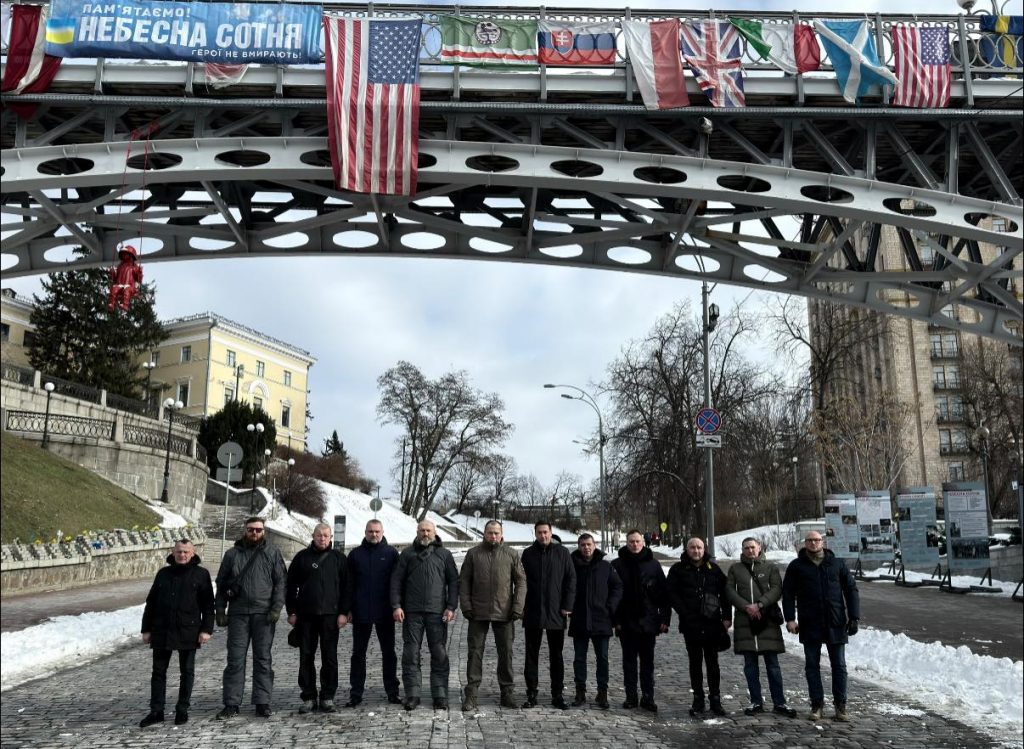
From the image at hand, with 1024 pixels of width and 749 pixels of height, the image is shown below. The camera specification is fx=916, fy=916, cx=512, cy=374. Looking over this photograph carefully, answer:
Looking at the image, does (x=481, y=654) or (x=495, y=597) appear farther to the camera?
(x=495, y=597)

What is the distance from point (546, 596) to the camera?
29.1 ft

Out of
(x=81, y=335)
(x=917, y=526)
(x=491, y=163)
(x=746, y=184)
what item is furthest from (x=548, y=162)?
(x=81, y=335)

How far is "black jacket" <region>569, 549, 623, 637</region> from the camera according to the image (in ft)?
28.9

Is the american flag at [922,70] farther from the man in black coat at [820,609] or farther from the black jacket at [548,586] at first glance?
the black jacket at [548,586]

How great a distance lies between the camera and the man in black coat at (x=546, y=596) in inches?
346

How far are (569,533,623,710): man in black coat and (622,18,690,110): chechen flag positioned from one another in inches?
452

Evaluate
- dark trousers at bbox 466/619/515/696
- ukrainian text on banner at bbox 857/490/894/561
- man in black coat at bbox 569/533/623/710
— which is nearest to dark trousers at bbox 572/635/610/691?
man in black coat at bbox 569/533/623/710

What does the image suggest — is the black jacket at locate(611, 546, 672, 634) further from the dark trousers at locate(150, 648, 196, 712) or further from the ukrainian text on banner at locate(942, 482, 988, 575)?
the ukrainian text on banner at locate(942, 482, 988, 575)

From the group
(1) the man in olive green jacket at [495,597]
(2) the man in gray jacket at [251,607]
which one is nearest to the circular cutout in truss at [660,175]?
(1) the man in olive green jacket at [495,597]

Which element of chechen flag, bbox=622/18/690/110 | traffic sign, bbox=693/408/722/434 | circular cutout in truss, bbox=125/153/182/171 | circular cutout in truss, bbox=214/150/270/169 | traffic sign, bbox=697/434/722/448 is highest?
chechen flag, bbox=622/18/690/110

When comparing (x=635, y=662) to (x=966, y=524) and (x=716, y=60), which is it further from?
(x=966, y=524)

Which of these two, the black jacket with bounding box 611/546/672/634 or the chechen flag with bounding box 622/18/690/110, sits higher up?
the chechen flag with bounding box 622/18/690/110

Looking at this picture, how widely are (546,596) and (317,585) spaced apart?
7.14 ft

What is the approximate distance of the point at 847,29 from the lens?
18688 mm
